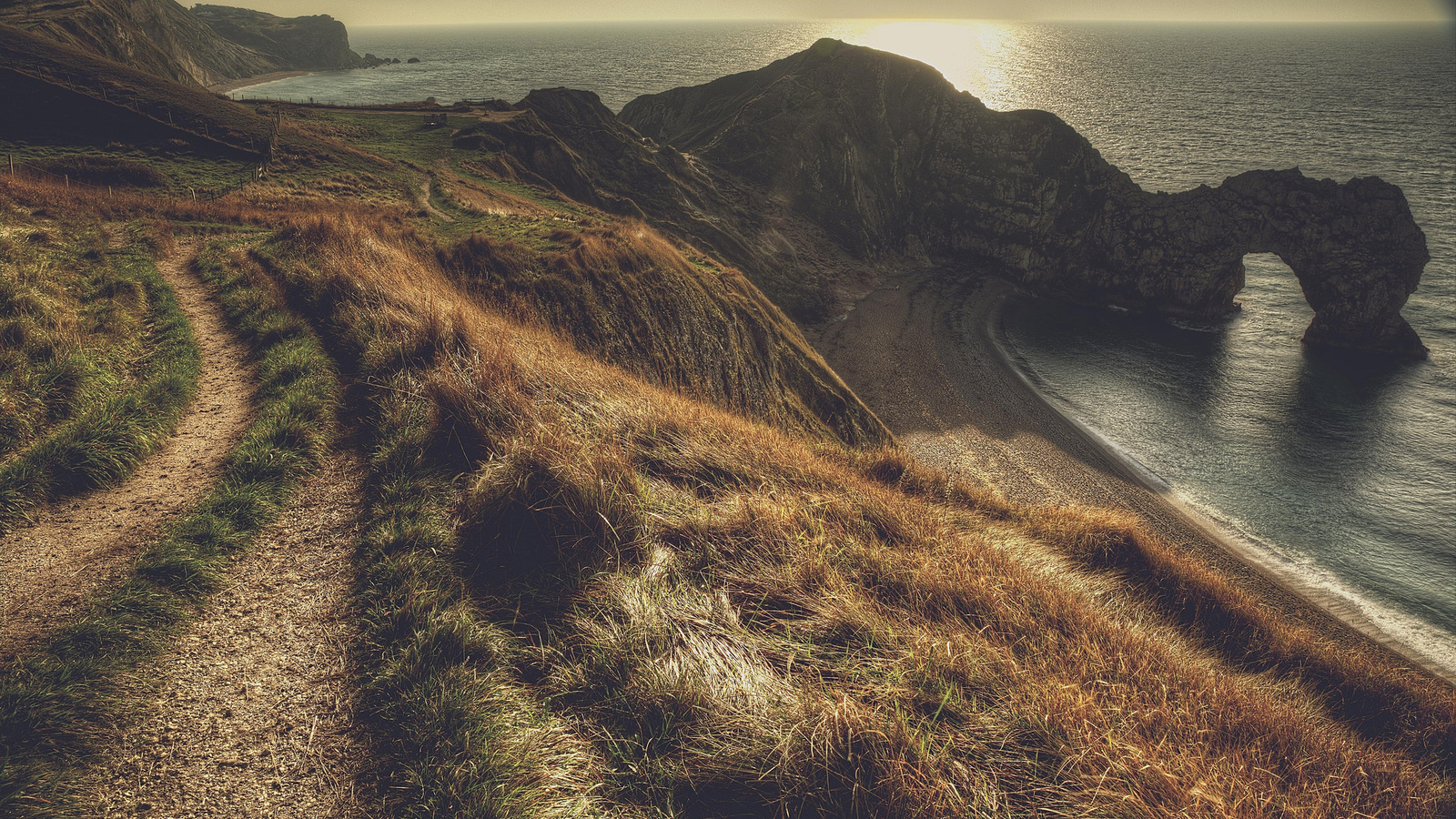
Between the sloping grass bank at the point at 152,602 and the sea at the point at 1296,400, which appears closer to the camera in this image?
the sloping grass bank at the point at 152,602

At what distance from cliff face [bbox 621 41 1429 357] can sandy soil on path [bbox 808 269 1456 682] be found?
10.6 meters

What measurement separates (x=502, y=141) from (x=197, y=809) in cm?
4306

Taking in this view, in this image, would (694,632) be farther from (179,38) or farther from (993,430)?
(179,38)

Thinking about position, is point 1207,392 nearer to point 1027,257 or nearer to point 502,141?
point 1027,257

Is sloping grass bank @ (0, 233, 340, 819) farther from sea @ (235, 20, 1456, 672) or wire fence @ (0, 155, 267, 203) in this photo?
sea @ (235, 20, 1456, 672)

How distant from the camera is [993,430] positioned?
3241 centimetres

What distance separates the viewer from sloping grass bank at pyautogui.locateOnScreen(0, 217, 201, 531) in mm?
5535

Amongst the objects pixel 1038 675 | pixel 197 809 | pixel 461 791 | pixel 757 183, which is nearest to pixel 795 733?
pixel 461 791

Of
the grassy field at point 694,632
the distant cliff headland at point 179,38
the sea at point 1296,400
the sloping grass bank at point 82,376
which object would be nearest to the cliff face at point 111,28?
the distant cliff headland at point 179,38

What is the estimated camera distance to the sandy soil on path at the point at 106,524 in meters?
4.14

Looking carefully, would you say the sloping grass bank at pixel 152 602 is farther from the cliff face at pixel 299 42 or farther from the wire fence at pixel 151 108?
the cliff face at pixel 299 42

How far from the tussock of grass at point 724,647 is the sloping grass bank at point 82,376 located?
7.42 ft

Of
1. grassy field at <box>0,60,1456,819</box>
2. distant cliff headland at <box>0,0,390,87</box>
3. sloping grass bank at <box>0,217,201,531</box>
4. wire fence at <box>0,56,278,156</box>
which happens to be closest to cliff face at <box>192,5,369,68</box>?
distant cliff headland at <box>0,0,390,87</box>

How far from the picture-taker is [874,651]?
441 centimetres
